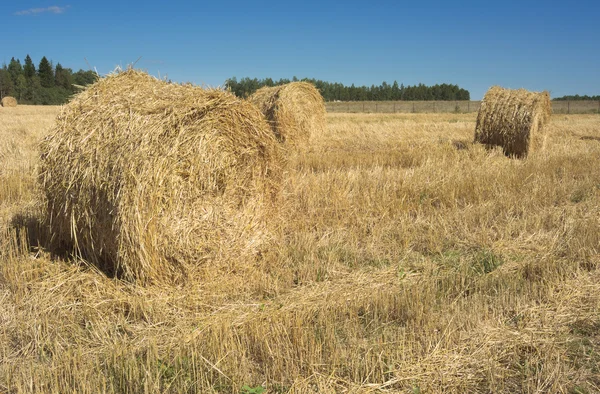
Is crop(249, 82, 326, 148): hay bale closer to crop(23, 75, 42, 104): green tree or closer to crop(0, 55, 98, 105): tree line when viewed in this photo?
crop(0, 55, 98, 105): tree line

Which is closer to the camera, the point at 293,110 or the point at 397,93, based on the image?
the point at 293,110

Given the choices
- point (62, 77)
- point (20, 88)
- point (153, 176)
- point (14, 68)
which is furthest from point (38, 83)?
point (153, 176)

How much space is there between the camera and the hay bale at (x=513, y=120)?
11.9 metres

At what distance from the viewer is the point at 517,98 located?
1234 cm

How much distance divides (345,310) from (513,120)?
31.7 ft

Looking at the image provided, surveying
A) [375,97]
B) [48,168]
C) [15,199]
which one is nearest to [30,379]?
[48,168]

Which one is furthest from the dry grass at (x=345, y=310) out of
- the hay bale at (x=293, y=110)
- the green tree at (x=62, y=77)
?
the green tree at (x=62, y=77)

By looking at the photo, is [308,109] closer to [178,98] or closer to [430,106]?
[178,98]

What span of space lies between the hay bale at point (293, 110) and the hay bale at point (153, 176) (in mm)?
6865

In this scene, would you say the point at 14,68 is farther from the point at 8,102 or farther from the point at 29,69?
the point at 8,102

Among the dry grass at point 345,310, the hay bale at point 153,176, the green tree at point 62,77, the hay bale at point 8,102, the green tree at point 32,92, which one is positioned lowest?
the dry grass at point 345,310

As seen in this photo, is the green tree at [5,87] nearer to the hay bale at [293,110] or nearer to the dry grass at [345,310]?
the hay bale at [293,110]

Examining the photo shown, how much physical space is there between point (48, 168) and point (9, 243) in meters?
0.92

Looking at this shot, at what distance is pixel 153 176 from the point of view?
4.52m
